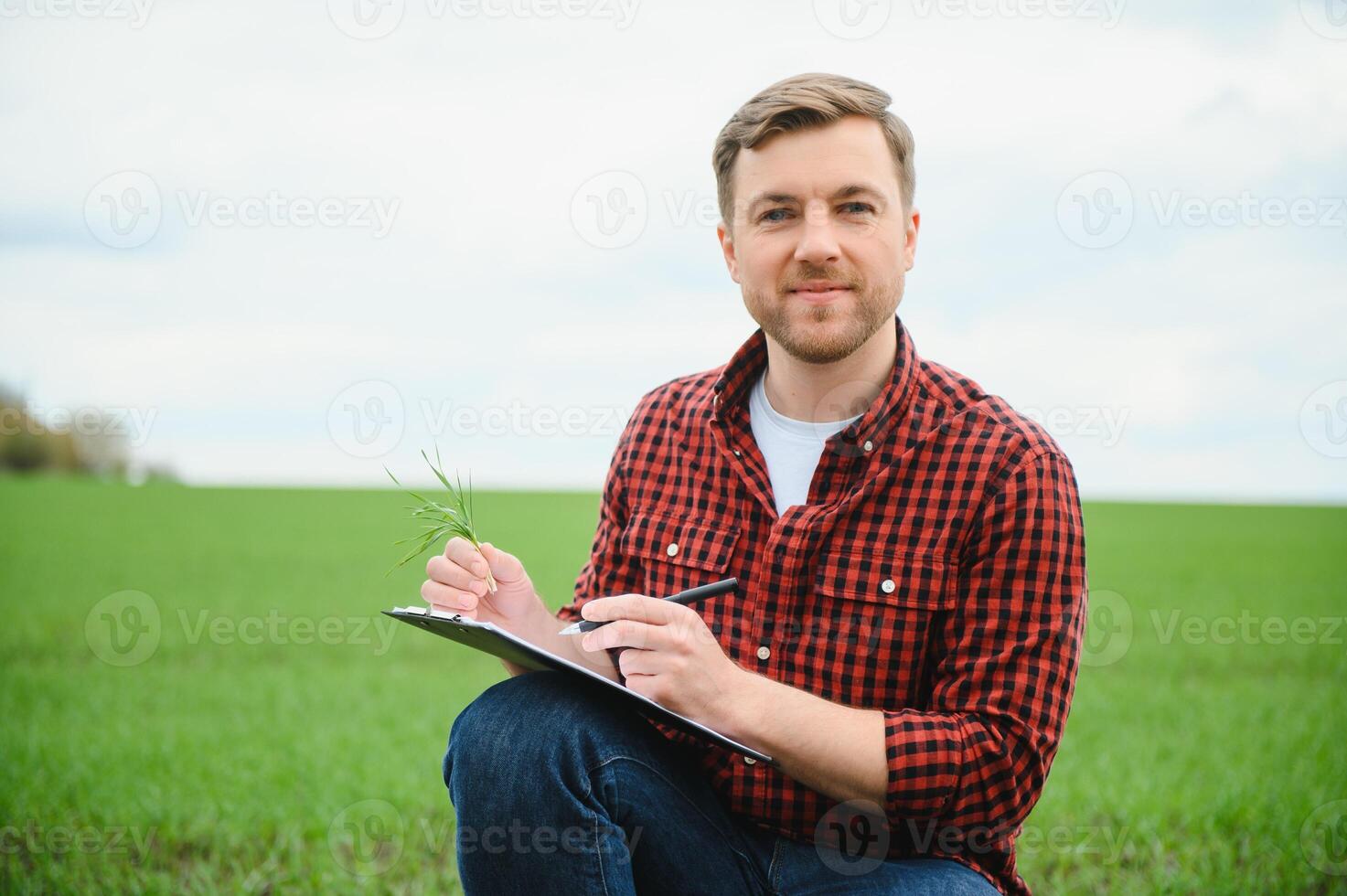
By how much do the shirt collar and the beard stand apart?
0.12 meters

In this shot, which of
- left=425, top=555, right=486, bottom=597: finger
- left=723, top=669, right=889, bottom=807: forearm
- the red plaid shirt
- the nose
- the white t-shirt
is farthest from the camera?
the white t-shirt

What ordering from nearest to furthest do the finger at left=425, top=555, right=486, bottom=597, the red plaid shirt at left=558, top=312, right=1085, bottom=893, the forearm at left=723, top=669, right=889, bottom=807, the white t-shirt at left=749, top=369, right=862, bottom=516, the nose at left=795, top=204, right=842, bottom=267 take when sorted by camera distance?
the forearm at left=723, top=669, right=889, bottom=807 → the red plaid shirt at left=558, top=312, right=1085, bottom=893 → the finger at left=425, top=555, right=486, bottom=597 → the nose at left=795, top=204, right=842, bottom=267 → the white t-shirt at left=749, top=369, right=862, bottom=516

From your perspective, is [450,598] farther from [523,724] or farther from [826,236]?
[826,236]

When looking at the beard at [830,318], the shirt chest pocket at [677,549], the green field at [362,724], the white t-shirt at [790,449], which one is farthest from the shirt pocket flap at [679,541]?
the green field at [362,724]

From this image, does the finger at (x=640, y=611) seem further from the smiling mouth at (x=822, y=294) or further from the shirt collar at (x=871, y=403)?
the smiling mouth at (x=822, y=294)

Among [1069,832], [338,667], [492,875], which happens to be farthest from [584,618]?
[338,667]

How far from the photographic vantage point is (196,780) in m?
5.64

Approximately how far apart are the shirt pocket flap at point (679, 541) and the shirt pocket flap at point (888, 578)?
28cm

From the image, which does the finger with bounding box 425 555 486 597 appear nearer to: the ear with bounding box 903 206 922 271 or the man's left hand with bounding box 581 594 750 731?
the man's left hand with bounding box 581 594 750 731

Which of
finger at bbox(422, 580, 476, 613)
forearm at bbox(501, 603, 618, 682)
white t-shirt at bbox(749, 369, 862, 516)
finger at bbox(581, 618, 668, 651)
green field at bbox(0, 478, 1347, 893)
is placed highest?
white t-shirt at bbox(749, 369, 862, 516)

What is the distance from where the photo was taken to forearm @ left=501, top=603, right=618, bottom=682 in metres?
2.72

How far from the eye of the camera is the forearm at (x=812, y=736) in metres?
2.22

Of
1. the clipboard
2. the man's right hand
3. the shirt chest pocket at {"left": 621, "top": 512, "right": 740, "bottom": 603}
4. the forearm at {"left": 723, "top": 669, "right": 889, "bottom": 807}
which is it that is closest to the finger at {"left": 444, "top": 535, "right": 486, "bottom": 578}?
the man's right hand

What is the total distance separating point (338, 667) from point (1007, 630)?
26.9ft
